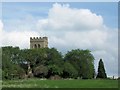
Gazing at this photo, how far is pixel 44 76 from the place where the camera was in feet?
314

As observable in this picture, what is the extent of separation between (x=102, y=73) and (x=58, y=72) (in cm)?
1250

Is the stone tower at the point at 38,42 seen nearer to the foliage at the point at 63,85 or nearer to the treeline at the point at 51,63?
the treeline at the point at 51,63

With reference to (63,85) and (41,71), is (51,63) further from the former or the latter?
(63,85)

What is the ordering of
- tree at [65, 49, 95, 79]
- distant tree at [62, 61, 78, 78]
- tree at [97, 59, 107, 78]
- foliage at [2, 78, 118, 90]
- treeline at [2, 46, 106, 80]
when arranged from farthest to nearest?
1. tree at [65, 49, 95, 79]
2. tree at [97, 59, 107, 78]
3. treeline at [2, 46, 106, 80]
4. distant tree at [62, 61, 78, 78]
5. foliage at [2, 78, 118, 90]

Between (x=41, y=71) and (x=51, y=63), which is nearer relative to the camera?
(x=41, y=71)

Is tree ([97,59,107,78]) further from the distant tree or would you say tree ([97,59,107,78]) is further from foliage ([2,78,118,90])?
foliage ([2,78,118,90])

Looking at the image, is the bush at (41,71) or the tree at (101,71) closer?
the bush at (41,71)

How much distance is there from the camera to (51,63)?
101 metres

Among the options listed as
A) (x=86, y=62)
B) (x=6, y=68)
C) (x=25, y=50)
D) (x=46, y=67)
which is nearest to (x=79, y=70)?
(x=86, y=62)

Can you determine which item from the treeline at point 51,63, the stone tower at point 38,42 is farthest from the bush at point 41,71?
the stone tower at point 38,42

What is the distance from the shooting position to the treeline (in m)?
95.3

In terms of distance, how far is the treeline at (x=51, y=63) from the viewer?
9528 cm

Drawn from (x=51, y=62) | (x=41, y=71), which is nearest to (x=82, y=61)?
(x=51, y=62)

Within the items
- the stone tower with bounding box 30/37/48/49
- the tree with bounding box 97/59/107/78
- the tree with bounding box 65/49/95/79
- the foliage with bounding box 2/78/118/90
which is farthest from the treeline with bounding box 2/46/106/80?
the foliage with bounding box 2/78/118/90
